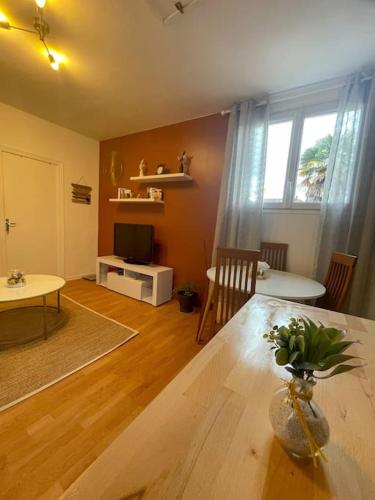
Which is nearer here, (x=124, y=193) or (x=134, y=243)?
(x=134, y=243)

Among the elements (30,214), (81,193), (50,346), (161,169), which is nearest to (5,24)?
(161,169)

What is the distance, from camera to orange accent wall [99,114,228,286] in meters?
2.90

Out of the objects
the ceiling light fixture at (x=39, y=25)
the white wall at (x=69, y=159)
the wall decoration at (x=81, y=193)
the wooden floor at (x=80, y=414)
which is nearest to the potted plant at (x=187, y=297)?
the wooden floor at (x=80, y=414)

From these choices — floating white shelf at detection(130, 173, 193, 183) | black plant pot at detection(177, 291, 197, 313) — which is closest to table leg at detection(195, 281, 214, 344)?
black plant pot at detection(177, 291, 197, 313)

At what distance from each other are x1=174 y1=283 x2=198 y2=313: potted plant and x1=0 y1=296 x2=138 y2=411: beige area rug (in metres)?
0.77

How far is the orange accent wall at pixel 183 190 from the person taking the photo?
2.90 metres

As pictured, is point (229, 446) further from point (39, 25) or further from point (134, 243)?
point (134, 243)

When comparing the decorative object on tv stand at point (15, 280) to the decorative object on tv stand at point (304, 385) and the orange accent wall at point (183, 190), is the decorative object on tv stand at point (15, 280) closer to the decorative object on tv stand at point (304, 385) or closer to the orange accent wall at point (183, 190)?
the orange accent wall at point (183, 190)

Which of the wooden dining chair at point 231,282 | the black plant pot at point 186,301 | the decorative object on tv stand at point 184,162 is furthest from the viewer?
the decorative object on tv stand at point 184,162

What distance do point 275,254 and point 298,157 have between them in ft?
3.58

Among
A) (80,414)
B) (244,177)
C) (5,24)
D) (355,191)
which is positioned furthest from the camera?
(244,177)

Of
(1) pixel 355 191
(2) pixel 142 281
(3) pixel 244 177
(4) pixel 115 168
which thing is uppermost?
(4) pixel 115 168

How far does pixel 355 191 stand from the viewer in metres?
1.95

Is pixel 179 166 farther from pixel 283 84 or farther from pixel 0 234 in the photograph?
pixel 0 234
